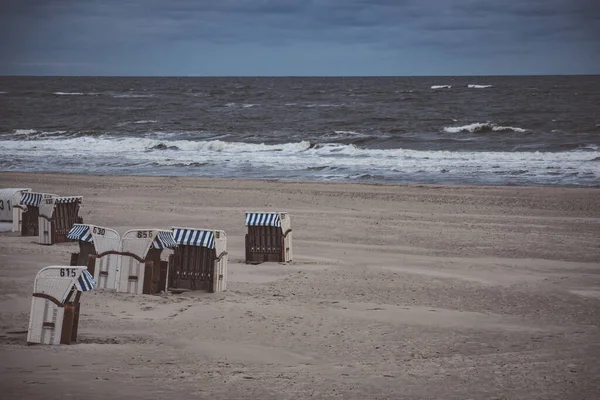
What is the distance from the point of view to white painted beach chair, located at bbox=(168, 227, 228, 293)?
10.2 m

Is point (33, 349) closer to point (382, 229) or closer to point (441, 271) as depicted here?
point (441, 271)

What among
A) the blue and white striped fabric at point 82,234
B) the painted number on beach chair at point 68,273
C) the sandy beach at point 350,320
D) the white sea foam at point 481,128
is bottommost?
the sandy beach at point 350,320

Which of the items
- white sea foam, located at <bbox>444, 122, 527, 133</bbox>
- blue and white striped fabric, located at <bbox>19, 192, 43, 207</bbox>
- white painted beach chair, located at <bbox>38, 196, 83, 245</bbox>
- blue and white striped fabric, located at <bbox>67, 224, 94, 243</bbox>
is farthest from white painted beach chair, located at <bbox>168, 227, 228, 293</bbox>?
white sea foam, located at <bbox>444, 122, 527, 133</bbox>

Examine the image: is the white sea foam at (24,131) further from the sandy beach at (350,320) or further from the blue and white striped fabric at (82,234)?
the blue and white striped fabric at (82,234)

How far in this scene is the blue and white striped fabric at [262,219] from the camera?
12125mm

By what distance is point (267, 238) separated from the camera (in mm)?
12109

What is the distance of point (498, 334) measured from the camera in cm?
861

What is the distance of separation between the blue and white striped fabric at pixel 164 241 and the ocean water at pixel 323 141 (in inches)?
600

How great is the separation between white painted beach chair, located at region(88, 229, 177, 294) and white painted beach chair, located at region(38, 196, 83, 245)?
130 inches

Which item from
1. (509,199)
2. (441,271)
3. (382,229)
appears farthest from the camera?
(509,199)

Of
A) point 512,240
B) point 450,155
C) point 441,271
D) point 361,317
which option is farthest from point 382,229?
point 450,155

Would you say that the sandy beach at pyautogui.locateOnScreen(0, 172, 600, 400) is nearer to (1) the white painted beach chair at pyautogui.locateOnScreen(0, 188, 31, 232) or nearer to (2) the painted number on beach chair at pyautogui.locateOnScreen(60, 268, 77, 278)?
(1) the white painted beach chair at pyautogui.locateOnScreen(0, 188, 31, 232)

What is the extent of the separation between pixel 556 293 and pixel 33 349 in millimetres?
6648

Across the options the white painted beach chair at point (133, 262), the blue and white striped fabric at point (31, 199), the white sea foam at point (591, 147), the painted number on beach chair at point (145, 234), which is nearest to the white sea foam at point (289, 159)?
the white sea foam at point (591, 147)
